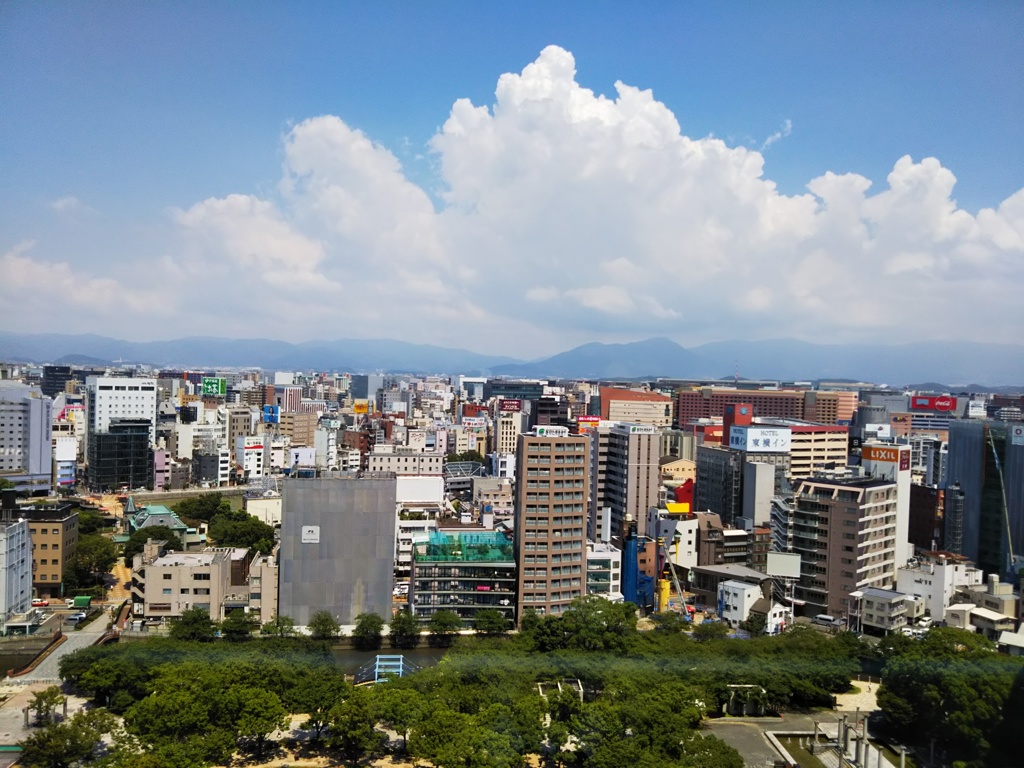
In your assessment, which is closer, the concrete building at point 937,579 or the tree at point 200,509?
the concrete building at point 937,579

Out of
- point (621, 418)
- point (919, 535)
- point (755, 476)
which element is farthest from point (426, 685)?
point (621, 418)

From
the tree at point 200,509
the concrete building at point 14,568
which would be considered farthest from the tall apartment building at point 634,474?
the concrete building at point 14,568

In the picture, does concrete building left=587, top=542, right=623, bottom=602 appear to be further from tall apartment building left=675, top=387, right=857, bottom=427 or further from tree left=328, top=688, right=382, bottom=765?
tall apartment building left=675, top=387, right=857, bottom=427

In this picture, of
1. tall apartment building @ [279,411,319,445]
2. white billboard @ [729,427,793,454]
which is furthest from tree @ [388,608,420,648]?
tall apartment building @ [279,411,319,445]

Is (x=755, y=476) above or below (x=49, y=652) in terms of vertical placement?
above

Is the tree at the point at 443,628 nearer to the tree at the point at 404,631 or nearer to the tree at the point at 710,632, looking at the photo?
the tree at the point at 404,631

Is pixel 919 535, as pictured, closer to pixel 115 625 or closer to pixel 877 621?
pixel 877 621
